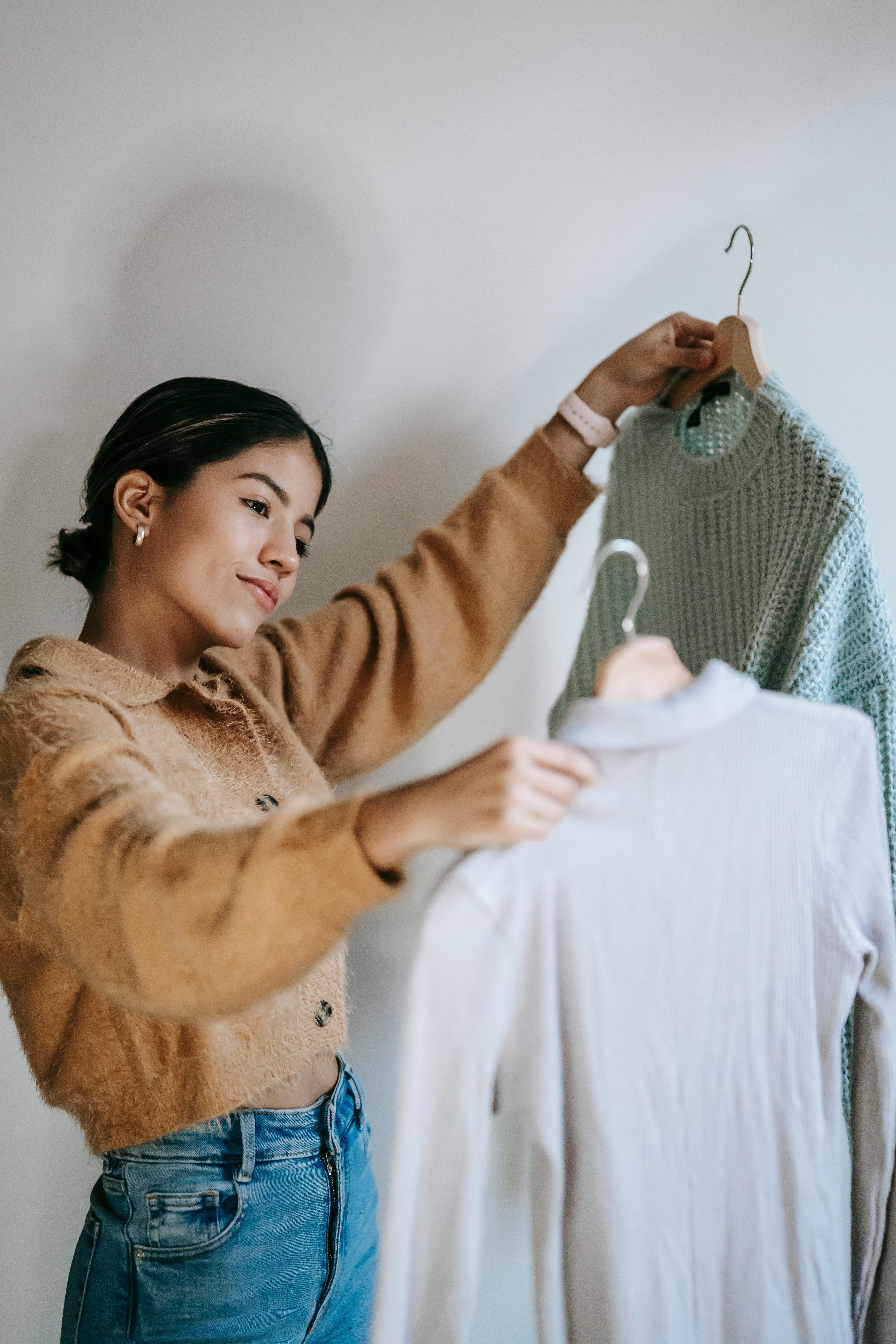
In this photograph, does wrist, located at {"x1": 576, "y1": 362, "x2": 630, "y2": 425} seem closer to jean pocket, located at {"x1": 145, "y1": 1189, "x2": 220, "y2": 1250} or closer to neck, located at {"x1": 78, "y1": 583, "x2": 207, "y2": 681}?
neck, located at {"x1": 78, "y1": 583, "x2": 207, "y2": 681}

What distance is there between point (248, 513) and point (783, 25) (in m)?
0.92

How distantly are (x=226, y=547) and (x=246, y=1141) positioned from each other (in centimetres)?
Result: 56

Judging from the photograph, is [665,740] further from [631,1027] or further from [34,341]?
[34,341]

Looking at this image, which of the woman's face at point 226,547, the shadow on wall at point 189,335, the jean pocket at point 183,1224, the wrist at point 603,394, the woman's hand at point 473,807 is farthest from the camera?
the shadow on wall at point 189,335

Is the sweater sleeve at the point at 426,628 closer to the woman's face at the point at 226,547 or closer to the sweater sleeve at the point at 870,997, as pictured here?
the woman's face at the point at 226,547

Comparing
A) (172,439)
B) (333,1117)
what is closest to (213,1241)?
(333,1117)

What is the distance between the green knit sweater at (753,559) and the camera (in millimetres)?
837

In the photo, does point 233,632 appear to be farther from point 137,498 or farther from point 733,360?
point 733,360

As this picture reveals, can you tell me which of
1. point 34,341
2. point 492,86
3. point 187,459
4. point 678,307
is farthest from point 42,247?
point 678,307

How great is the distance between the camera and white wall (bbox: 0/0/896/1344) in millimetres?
1153

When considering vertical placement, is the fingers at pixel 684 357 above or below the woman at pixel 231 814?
above

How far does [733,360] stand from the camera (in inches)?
37.4

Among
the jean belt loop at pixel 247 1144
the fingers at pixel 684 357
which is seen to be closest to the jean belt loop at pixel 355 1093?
the jean belt loop at pixel 247 1144

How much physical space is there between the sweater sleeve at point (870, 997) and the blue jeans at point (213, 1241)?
0.48 meters
